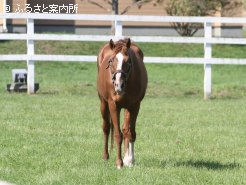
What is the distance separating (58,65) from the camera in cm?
2622

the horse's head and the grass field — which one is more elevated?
the horse's head

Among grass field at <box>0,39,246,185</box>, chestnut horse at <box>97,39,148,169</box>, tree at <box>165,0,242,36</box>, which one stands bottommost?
grass field at <box>0,39,246,185</box>

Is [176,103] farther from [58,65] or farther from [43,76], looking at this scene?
[58,65]

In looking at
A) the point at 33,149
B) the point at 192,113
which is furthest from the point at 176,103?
the point at 33,149

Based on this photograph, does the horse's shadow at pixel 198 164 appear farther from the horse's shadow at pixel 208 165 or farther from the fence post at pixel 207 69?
the fence post at pixel 207 69

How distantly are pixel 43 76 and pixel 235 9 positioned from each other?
1951 cm

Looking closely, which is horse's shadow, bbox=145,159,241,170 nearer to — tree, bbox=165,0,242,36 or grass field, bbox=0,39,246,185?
grass field, bbox=0,39,246,185

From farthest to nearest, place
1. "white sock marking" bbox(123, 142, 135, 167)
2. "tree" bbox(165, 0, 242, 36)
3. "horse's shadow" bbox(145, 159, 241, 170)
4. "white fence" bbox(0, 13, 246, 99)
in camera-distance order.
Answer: "tree" bbox(165, 0, 242, 36), "white fence" bbox(0, 13, 246, 99), "horse's shadow" bbox(145, 159, 241, 170), "white sock marking" bbox(123, 142, 135, 167)

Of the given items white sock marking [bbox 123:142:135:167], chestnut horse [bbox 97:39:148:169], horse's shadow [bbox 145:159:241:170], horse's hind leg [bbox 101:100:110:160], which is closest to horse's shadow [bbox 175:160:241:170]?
horse's shadow [bbox 145:159:241:170]

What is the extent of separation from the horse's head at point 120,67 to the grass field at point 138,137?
96 centimetres

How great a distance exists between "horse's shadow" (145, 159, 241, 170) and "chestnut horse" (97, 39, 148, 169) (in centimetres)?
42

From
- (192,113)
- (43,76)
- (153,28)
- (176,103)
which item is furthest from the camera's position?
(153,28)

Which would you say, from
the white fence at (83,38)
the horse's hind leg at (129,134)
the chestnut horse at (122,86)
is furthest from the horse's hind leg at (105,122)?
the white fence at (83,38)

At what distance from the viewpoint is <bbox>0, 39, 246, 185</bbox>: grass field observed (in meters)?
8.53
